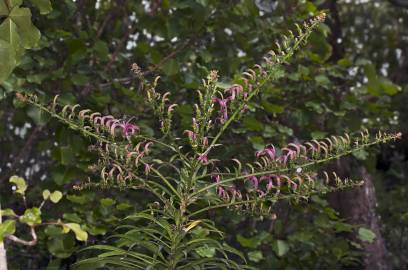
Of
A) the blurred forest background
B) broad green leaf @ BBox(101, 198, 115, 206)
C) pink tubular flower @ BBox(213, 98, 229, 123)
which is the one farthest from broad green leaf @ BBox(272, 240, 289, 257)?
pink tubular flower @ BBox(213, 98, 229, 123)

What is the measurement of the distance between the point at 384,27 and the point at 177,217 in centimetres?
640

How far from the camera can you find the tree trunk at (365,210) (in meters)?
5.33

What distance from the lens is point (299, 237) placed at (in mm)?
4121

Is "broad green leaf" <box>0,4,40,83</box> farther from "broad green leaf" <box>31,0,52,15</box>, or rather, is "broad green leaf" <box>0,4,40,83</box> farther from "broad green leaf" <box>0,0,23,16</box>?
"broad green leaf" <box>31,0,52,15</box>

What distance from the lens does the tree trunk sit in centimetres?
533

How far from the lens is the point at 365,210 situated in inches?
215

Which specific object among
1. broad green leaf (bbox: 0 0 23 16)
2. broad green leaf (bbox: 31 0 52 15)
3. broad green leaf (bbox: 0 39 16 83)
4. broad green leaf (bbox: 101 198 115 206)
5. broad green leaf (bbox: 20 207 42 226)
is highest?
broad green leaf (bbox: 31 0 52 15)

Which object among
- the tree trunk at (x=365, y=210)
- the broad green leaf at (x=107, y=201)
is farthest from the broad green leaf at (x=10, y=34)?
the tree trunk at (x=365, y=210)

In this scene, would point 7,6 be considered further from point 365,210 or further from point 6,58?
point 365,210

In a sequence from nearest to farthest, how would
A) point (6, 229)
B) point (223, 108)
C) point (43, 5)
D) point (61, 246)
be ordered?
1. point (6, 229)
2. point (223, 108)
3. point (43, 5)
4. point (61, 246)

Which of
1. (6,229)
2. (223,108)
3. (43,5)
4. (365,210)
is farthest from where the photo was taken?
(365,210)

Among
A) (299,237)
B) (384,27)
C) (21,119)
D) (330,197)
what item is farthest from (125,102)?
(384,27)

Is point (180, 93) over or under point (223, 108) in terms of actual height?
over

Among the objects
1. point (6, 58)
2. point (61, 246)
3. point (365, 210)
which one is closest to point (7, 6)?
point (6, 58)
